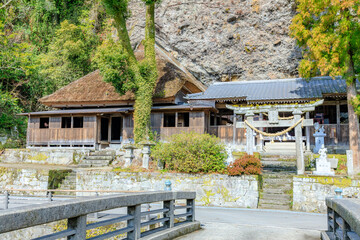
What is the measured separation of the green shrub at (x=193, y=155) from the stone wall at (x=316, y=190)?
3.50 meters

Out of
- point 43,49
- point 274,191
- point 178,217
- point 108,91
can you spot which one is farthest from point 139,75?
point 43,49

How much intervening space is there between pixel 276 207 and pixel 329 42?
27.2ft

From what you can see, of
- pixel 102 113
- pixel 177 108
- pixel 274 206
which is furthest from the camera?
pixel 102 113

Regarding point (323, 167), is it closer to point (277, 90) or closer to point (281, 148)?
point (281, 148)

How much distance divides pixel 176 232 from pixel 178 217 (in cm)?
150

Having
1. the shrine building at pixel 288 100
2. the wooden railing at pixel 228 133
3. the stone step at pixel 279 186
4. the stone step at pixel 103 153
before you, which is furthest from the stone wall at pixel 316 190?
the stone step at pixel 103 153

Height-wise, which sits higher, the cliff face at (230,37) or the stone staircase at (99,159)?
the cliff face at (230,37)

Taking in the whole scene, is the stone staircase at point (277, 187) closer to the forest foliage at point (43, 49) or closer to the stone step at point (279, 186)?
the stone step at point (279, 186)

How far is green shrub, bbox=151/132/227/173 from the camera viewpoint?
1492 cm

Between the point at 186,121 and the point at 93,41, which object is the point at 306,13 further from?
the point at 93,41

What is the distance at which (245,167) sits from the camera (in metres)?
14.2

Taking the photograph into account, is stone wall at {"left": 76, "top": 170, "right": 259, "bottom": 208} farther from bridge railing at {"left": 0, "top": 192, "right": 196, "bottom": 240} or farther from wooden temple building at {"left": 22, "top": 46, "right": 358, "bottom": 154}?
bridge railing at {"left": 0, "top": 192, "right": 196, "bottom": 240}

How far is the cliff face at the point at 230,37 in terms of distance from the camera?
90.0 ft

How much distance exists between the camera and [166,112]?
23781 millimetres
